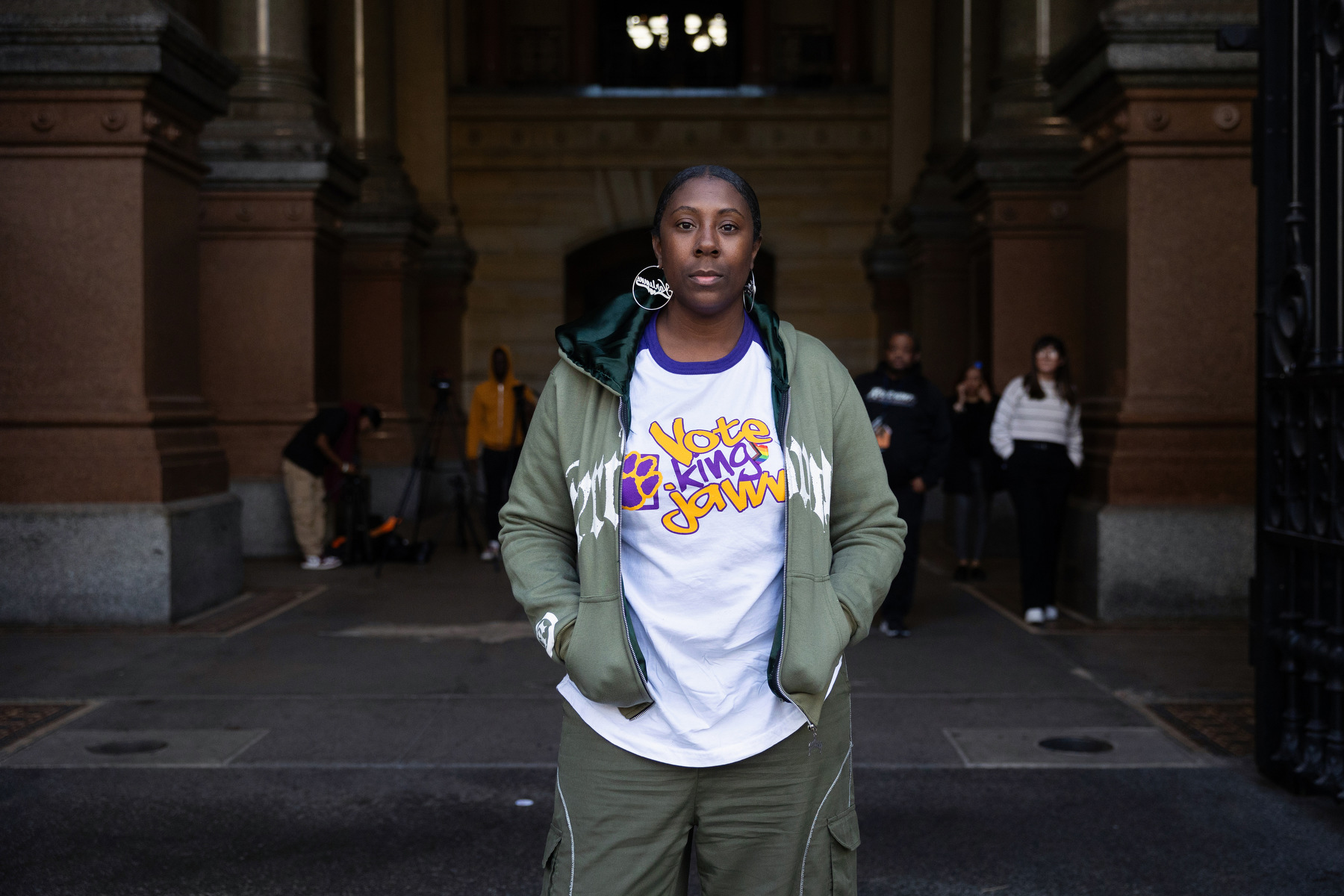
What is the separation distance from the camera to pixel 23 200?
847 centimetres

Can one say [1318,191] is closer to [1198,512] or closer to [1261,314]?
[1261,314]

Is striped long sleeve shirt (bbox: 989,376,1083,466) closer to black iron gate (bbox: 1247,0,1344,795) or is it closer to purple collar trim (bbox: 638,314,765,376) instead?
black iron gate (bbox: 1247,0,1344,795)

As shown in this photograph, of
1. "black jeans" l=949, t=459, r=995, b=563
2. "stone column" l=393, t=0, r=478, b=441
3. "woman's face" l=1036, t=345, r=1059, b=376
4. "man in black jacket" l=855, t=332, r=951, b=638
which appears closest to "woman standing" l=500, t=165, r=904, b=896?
"man in black jacket" l=855, t=332, r=951, b=638

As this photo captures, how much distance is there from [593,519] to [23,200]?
7.50 m

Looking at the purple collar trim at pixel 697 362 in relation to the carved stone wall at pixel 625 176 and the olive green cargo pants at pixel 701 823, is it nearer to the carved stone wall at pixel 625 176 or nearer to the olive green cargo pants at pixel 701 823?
the olive green cargo pants at pixel 701 823

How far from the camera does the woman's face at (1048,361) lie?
337 inches

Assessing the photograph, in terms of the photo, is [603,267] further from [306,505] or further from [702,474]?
[702,474]

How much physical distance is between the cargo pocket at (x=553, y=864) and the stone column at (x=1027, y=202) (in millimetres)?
10894

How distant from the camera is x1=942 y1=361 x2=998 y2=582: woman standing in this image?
1090cm

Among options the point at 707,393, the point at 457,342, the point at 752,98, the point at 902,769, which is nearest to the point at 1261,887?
the point at 902,769

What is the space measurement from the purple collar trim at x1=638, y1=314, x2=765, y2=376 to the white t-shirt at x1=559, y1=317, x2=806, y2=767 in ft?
0.25

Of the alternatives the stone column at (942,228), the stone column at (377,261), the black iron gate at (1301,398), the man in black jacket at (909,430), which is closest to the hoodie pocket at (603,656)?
the black iron gate at (1301,398)

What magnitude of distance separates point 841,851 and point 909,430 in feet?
20.0

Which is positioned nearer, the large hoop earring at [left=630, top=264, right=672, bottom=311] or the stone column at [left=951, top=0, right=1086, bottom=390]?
the large hoop earring at [left=630, top=264, right=672, bottom=311]
